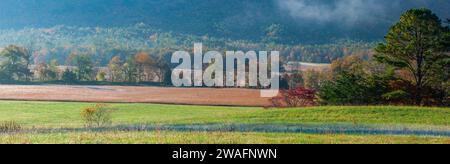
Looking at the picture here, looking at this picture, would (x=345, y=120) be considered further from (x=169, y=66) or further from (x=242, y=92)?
(x=169, y=66)

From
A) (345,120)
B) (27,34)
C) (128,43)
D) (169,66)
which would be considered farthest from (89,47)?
(345,120)

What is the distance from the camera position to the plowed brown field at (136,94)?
45.8 m

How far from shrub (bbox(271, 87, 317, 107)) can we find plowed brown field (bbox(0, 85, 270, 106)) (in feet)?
3.27

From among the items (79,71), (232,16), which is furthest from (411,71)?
(232,16)

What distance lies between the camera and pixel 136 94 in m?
47.8

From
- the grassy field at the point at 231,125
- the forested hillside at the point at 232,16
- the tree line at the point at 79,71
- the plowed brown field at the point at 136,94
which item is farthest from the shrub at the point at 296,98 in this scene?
the forested hillside at the point at 232,16

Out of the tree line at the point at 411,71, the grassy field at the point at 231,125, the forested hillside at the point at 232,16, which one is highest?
the forested hillside at the point at 232,16

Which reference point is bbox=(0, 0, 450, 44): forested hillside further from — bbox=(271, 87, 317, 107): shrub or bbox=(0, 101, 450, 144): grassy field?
bbox=(0, 101, 450, 144): grassy field

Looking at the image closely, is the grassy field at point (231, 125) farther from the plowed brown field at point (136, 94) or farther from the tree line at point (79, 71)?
the tree line at point (79, 71)

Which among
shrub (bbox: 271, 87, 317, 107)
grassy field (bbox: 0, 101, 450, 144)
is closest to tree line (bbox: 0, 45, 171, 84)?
grassy field (bbox: 0, 101, 450, 144)

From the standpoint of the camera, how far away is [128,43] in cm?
8812

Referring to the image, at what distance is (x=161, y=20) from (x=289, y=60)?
188ft

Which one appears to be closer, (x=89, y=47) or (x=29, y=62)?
(x=29, y=62)

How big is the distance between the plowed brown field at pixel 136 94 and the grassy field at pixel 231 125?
61.8 inches
